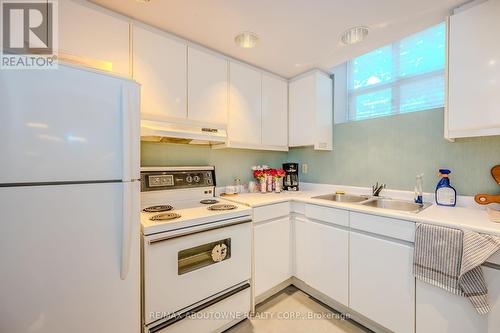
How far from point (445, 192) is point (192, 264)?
6.44 feet

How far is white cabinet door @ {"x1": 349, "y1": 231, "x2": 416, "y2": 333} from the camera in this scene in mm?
1259

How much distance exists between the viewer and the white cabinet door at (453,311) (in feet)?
3.27

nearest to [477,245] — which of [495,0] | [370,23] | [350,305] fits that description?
[350,305]

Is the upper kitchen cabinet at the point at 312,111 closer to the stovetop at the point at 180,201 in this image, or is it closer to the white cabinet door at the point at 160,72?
the stovetop at the point at 180,201

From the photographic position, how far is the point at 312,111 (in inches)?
87.8

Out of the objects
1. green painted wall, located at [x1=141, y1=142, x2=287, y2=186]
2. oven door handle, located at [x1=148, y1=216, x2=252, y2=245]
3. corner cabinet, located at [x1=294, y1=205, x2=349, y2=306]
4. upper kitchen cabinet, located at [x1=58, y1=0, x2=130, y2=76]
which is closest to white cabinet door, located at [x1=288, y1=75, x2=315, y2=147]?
green painted wall, located at [x1=141, y1=142, x2=287, y2=186]

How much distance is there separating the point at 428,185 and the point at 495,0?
1.26 m

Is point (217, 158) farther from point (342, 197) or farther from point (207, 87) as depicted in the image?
point (342, 197)

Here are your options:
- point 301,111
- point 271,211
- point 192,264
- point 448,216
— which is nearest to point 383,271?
point 448,216

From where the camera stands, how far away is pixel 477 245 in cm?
101

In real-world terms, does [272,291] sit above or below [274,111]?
below

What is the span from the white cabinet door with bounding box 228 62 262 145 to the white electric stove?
2.29ft

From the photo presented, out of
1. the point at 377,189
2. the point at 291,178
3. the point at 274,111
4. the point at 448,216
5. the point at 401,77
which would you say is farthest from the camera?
the point at 291,178

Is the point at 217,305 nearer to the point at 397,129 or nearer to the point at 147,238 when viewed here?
the point at 147,238
